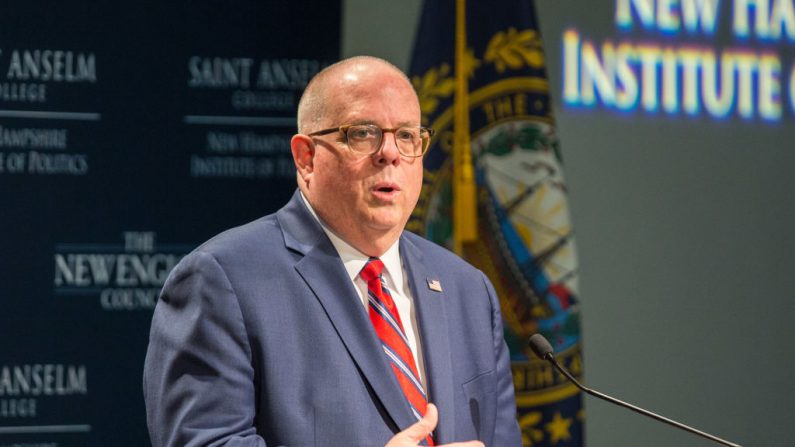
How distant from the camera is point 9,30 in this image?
3697 millimetres

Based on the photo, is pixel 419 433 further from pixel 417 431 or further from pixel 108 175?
pixel 108 175

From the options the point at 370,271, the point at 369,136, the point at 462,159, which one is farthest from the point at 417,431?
the point at 462,159

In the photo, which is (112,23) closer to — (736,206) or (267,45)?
(267,45)

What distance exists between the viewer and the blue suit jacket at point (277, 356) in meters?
1.66

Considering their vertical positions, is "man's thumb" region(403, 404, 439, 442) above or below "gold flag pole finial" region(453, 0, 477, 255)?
below

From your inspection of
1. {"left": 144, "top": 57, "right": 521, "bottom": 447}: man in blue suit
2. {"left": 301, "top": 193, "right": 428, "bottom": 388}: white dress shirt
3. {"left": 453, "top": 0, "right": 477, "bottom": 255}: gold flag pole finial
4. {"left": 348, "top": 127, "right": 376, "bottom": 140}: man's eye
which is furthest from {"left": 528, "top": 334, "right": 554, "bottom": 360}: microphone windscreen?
{"left": 453, "top": 0, "right": 477, "bottom": 255}: gold flag pole finial

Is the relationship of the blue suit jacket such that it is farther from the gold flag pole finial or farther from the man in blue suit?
the gold flag pole finial

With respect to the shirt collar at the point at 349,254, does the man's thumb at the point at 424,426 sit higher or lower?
lower

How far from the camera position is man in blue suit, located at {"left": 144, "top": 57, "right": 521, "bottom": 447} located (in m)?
1.67

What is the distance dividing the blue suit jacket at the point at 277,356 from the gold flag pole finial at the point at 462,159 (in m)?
1.65

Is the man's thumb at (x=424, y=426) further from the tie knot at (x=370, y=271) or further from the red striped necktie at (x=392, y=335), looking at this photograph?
the tie knot at (x=370, y=271)

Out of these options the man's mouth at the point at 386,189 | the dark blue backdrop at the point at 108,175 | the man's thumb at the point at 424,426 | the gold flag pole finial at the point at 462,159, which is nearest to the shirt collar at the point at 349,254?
the man's mouth at the point at 386,189

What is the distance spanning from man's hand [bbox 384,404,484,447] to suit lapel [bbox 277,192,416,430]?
62 mm

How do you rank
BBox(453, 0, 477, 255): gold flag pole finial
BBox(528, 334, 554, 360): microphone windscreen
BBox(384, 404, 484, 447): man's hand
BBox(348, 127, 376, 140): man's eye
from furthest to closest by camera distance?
BBox(453, 0, 477, 255): gold flag pole finial
BBox(528, 334, 554, 360): microphone windscreen
BBox(348, 127, 376, 140): man's eye
BBox(384, 404, 484, 447): man's hand
